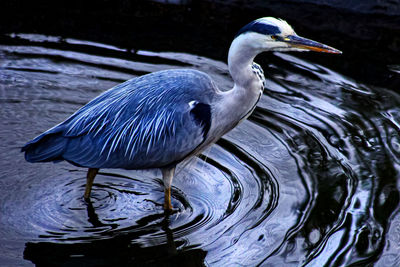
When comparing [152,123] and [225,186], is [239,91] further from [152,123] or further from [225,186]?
[225,186]

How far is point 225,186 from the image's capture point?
5609 mm

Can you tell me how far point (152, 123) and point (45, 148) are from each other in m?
0.90

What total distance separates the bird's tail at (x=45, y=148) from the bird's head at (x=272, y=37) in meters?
1.71

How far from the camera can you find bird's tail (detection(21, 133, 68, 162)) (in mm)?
5039

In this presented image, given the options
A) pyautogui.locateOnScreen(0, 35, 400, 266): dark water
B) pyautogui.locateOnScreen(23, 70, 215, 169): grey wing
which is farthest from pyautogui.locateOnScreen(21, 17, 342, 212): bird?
pyautogui.locateOnScreen(0, 35, 400, 266): dark water

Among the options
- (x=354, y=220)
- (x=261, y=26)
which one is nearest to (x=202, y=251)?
(x=354, y=220)

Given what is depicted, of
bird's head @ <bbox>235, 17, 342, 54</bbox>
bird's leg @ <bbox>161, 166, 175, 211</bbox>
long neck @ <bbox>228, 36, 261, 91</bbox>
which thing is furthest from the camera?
bird's leg @ <bbox>161, 166, 175, 211</bbox>

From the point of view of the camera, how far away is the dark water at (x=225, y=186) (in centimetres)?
470

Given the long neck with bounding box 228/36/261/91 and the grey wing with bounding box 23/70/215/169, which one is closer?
the long neck with bounding box 228/36/261/91

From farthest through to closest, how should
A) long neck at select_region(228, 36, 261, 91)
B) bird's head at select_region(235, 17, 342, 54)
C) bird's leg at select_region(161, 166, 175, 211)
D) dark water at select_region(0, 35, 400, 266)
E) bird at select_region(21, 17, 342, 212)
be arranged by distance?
bird's leg at select_region(161, 166, 175, 211)
bird at select_region(21, 17, 342, 212)
long neck at select_region(228, 36, 261, 91)
bird's head at select_region(235, 17, 342, 54)
dark water at select_region(0, 35, 400, 266)

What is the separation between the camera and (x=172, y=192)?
5.59 meters

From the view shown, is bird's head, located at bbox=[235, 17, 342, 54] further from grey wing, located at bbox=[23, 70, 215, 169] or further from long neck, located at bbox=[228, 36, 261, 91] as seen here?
grey wing, located at bbox=[23, 70, 215, 169]

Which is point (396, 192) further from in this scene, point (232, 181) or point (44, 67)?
point (44, 67)

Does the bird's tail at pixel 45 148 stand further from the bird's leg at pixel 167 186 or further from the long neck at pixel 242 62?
the long neck at pixel 242 62
